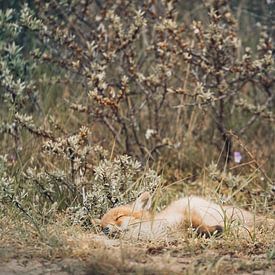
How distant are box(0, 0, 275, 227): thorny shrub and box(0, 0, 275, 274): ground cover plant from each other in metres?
0.01

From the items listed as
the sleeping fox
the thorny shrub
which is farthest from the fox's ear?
the thorny shrub

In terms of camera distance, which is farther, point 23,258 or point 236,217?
point 236,217

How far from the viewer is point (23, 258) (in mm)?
4191

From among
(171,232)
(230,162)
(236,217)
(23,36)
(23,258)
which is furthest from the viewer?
(23,36)

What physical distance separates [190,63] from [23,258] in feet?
9.80

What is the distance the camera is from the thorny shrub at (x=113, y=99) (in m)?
5.58

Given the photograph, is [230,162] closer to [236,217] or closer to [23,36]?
[236,217]

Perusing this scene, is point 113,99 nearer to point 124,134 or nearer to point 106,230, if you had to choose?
point 124,134

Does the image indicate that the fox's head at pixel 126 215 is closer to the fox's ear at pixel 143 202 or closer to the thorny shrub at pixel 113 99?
the fox's ear at pixel 143 202

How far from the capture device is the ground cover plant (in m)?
4.33

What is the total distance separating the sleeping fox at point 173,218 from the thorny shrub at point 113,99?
0.75 ft

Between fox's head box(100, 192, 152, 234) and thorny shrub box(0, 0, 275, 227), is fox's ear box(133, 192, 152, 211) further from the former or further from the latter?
thorny shrub box(0, 0, 275, 227)

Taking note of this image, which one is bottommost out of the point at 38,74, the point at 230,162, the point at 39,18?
the point at 230,162

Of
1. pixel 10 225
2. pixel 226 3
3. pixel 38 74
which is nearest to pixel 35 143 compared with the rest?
pixel 38 74
